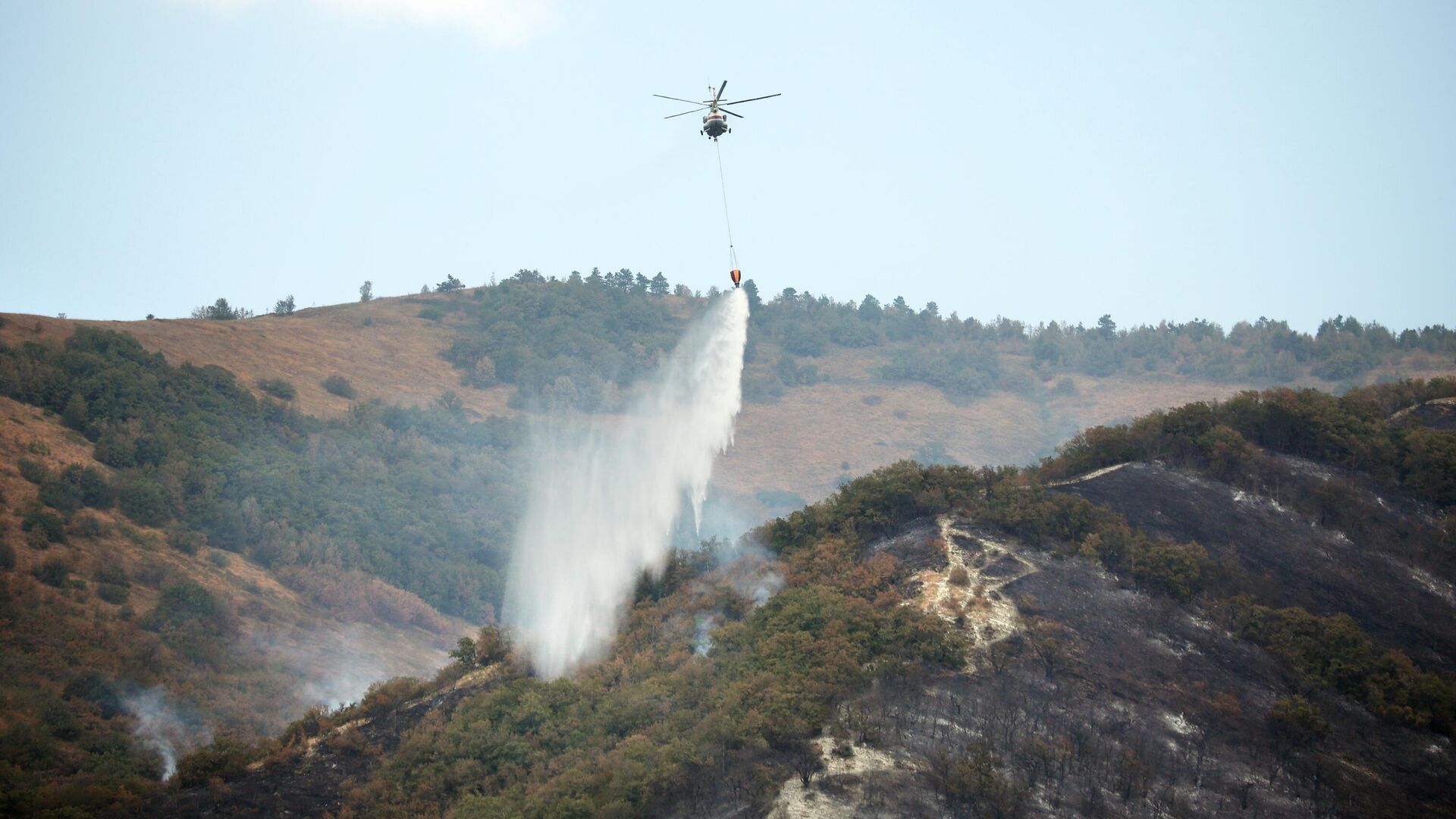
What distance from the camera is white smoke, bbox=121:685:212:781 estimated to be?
59.5 metres

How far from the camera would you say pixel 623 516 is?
70.3 meters

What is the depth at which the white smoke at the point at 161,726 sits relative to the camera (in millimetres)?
59531

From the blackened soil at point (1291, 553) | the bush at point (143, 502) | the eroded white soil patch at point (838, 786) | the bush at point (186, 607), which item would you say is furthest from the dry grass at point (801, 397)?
the eroded white soil patch at point (838, 786)

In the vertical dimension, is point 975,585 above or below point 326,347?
below

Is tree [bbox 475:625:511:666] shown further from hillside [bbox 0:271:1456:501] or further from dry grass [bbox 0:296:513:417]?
hillside [bbox 0:271:1456:501]

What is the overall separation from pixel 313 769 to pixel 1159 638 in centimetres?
3467

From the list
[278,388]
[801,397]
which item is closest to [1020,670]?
[278,388]

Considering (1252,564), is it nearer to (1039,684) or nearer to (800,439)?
(1039,684)

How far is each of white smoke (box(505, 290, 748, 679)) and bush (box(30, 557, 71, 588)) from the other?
27486mm

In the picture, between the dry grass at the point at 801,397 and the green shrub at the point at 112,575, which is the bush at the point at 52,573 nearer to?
the green shrub at the point at 112,575

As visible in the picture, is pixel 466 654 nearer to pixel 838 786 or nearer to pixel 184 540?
pixel 838 786

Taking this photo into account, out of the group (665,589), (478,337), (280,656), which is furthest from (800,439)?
(665,589)

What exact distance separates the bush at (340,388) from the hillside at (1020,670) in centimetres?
8240

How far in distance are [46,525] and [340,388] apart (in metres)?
60.9
